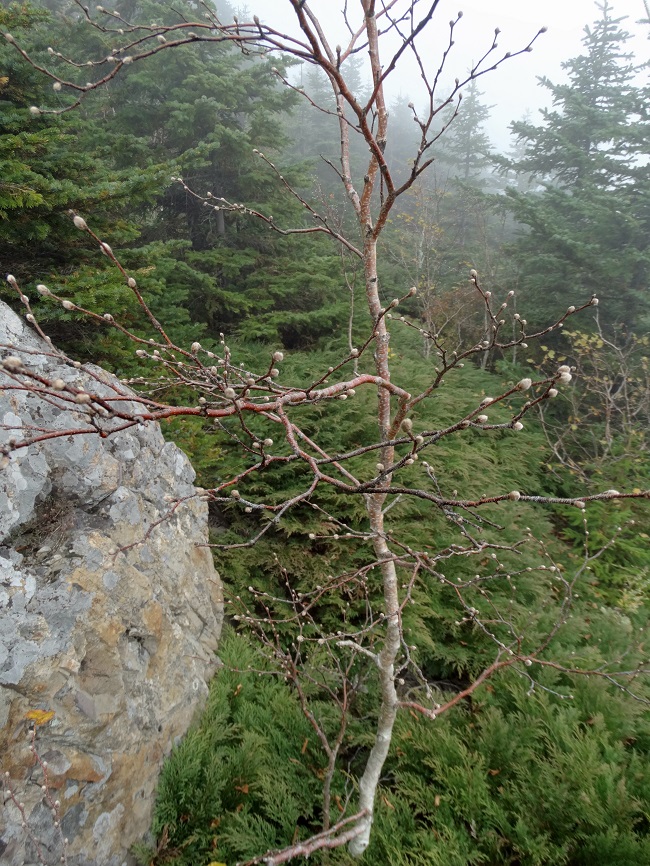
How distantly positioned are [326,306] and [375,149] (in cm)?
676

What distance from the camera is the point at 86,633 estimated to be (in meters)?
2.58

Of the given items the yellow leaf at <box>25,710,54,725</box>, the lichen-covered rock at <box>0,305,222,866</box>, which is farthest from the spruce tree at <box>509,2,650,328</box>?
the yellow leaf at <box>25,710,54,725</box>

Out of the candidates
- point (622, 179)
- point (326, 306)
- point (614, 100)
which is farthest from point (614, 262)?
point (326, 306)

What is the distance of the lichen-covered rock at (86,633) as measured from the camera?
7.43ft

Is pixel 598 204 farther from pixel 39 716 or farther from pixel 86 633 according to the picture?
pixel 39 716

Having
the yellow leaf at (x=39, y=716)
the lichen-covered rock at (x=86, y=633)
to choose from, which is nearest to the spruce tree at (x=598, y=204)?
the lichen-covered rock at (x=86, y=633)

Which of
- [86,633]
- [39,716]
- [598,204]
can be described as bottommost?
[39,716]

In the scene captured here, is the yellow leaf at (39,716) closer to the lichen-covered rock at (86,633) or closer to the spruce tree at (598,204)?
the lichen-covered rock at (86,633)

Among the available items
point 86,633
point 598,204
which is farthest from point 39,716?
point 598,204

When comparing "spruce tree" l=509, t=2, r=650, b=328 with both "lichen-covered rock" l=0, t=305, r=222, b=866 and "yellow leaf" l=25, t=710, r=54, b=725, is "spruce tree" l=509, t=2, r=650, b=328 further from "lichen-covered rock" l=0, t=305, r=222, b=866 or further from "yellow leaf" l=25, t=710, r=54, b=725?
"yellow leaf" l=25, t=710, r=54, b=725

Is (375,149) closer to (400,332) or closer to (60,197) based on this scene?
(60,197)

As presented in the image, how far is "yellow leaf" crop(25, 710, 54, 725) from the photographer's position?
2.25 m

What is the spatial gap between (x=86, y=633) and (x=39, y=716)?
1.45 ft

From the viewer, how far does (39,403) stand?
299 cm
